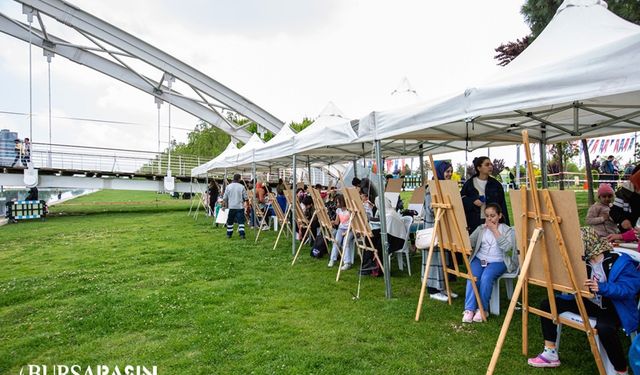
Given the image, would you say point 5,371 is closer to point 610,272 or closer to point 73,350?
point 73,350

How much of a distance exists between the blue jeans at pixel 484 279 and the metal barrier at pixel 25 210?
19.7m

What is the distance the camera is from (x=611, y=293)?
2529 millimetres

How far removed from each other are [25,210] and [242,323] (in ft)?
60.4

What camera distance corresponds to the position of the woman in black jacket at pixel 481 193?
15.5 feet

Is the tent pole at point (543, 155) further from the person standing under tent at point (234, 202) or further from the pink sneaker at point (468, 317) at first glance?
the person standing under tent at point (234, 202)

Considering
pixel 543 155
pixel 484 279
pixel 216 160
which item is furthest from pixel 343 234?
pixel 216 160

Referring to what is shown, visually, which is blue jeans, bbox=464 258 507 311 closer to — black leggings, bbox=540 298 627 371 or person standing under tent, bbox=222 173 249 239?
black leggings, bbox=540 298 627 371

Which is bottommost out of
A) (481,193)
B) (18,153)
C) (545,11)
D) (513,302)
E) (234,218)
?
(513,302)

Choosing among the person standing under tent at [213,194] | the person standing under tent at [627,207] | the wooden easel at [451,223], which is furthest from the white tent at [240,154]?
the person standing under tent at [627,207]

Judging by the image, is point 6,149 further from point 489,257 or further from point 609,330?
point 609,330

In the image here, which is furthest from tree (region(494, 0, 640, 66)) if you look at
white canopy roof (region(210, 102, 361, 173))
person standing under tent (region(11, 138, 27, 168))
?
person standing under tent (region(11, 138, 27, 168))

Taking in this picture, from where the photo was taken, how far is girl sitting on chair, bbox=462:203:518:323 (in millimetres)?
3889

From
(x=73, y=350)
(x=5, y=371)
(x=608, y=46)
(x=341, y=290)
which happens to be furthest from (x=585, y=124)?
(x=5, y=371)

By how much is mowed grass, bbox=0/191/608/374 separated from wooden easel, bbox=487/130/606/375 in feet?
1.79
